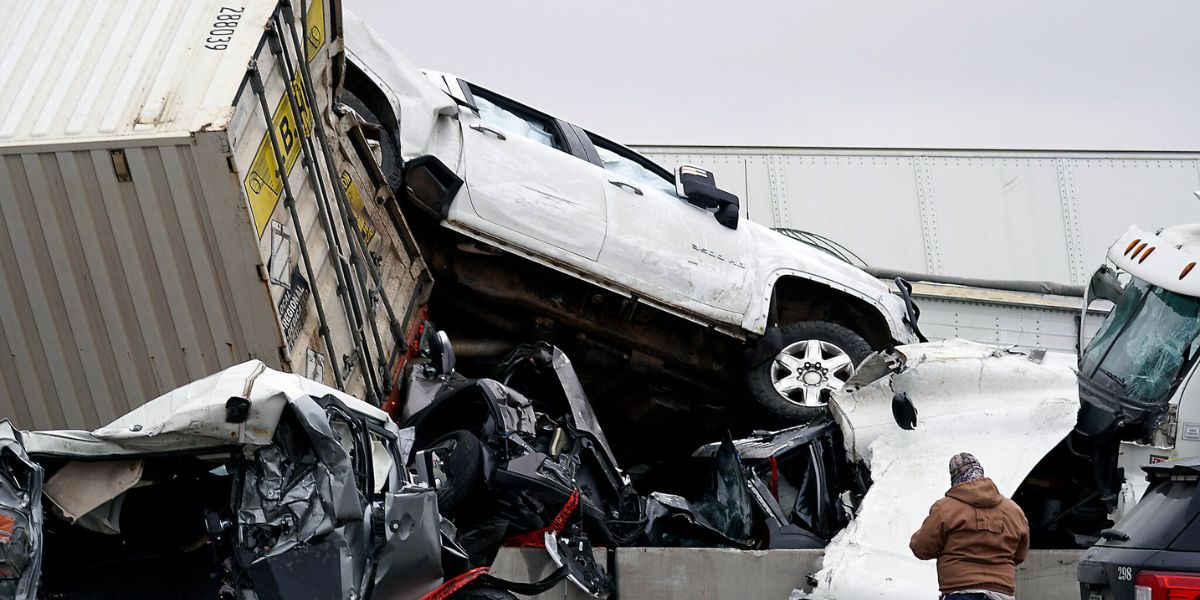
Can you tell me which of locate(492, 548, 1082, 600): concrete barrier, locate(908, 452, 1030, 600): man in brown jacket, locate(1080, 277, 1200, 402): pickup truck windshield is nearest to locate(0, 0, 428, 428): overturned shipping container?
locate(492, 548, 1082, 600): concrete barrier

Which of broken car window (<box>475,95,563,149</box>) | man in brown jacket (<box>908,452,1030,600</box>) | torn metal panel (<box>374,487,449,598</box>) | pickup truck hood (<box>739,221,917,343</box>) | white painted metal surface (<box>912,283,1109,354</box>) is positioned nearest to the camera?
torn metal panel (<box>374,487,449,598</box>)

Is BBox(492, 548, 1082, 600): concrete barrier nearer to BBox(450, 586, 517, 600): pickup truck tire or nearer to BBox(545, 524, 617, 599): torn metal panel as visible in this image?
BBox(545, 524, 617, 599): torn metal panel

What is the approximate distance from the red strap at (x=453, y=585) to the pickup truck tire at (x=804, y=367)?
404 cm

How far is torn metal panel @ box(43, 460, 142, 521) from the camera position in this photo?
502cm

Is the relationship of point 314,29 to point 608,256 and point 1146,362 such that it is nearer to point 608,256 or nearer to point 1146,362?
point 608,256

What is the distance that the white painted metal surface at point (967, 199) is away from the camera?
49.6 feet

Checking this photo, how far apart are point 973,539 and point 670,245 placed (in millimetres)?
4015

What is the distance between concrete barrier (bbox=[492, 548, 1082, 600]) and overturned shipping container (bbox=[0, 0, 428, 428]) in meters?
1.89

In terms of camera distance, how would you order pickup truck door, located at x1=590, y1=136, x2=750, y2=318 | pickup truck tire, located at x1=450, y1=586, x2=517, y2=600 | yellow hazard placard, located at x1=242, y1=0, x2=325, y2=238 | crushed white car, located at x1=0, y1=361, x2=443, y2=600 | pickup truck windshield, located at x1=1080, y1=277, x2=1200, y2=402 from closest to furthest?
crushed white car, located at x1=0, y1=361, x2=443, y2=600 < pickup truck tire, located at x1=450, y1=586, x2=517, y2=600 < yellow hazard placard, located at x1=242, y1=0, x2=325, y2=238 < pickup truck windshield, located at x1=1080, y1=277, x2=1200, y2=402 < pickup truck door, located at x1=590, y1=136, x2=750, y2=318

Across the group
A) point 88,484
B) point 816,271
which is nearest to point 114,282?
point 88,484

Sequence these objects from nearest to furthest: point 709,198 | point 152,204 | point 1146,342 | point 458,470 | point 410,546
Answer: point 410,546 → point 152,204 → point 458,470 → point 1146,342 → point 709,198

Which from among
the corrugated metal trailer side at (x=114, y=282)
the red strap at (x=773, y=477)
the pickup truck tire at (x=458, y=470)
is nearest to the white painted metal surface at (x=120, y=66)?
the corrugated metal trailer side at (x=114, y=282)

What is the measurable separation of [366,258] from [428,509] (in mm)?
2649

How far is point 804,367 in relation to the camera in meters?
9.72
